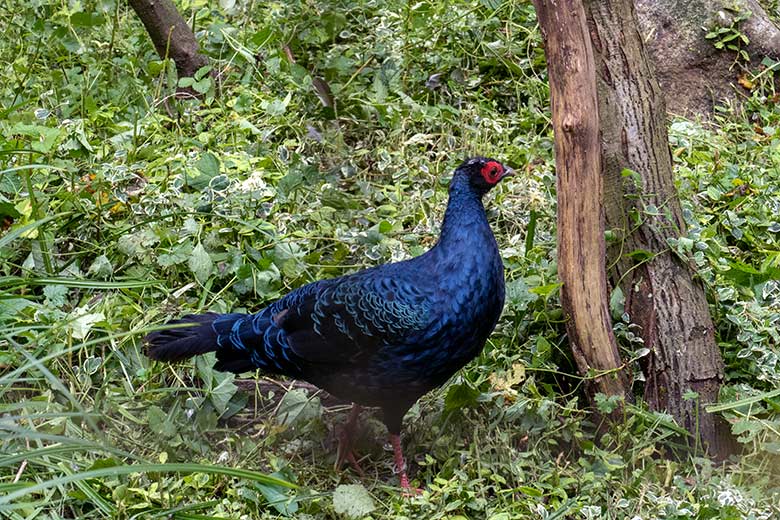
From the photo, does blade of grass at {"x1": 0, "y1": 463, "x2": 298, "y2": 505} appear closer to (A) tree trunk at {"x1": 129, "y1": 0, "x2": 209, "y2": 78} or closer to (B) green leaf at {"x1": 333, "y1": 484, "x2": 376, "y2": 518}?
(B) green leaf at {"x1": 333, "y1": 484, "x2": 376, "y2": 518}

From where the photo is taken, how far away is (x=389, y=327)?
139 inches

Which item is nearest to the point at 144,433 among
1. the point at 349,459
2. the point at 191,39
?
the point at 349,459

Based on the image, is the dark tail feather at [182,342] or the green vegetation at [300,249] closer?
the green vegetation at [300,249]

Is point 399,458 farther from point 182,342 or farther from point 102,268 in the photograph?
point 102,268

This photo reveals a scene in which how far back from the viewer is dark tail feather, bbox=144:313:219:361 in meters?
3.84

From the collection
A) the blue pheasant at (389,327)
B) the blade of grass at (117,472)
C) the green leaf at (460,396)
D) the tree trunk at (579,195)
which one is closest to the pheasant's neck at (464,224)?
the blue pheasant at (389,327)

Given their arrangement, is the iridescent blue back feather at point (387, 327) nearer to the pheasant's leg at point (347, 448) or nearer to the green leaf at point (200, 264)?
the pheasant's leg at point (347, 448)

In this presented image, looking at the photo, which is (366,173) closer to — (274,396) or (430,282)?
(274,396)

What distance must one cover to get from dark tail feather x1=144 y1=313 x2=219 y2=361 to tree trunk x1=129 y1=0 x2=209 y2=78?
2223 mm

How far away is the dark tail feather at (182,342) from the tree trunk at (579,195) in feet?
4.38

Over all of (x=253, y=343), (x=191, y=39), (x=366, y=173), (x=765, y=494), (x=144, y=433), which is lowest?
(x=765, y=494)

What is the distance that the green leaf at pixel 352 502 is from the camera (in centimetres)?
354

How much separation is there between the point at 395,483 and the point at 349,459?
20 cm

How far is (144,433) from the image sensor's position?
391 cm
